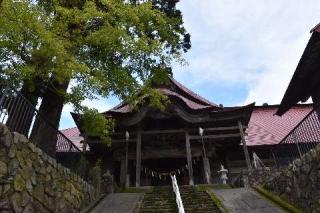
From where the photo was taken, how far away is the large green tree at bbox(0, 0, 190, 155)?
7426mm

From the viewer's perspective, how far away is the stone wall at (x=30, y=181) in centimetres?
606

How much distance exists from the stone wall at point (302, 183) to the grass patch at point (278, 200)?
128mm

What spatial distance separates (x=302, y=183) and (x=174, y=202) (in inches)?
154

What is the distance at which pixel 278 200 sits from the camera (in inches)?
368

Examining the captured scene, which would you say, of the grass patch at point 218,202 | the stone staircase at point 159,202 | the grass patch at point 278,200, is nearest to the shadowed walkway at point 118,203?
the stone staircase at point 159,202

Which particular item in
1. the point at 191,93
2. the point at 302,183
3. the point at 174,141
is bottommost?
the point at 302,183

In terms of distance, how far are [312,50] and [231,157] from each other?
32.9 ft

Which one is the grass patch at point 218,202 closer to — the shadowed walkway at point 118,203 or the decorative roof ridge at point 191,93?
the shadowed walkway at point 118,203

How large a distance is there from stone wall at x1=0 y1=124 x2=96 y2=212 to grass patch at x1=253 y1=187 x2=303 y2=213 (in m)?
5.77

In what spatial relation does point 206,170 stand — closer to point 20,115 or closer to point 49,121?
point 49,121

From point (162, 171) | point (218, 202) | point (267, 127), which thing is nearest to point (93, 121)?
point (218, 202)

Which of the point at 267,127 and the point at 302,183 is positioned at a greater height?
the point at 267,127

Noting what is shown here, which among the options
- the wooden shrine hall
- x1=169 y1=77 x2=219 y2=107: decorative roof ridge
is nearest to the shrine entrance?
the wooden shrine hall

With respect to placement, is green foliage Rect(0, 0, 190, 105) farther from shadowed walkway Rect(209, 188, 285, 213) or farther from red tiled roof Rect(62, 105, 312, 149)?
red tiled roof Rect(62, 105, 312, 149)
